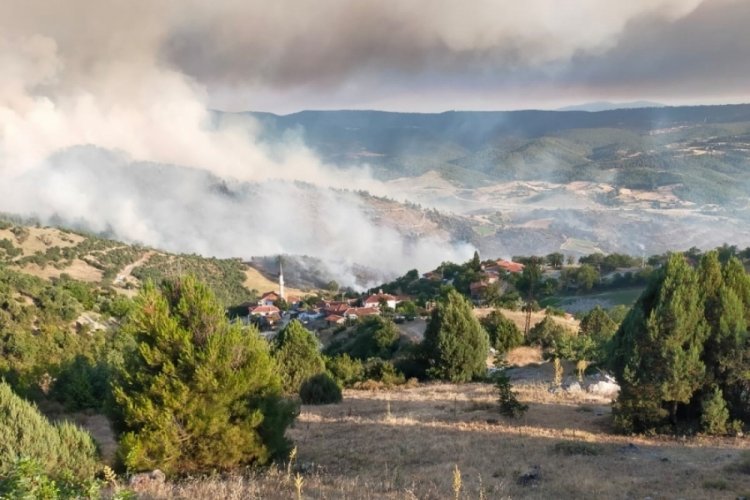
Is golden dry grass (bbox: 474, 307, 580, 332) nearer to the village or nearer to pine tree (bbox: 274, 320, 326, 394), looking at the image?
the village

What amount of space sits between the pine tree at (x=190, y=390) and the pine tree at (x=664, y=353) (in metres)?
9.89

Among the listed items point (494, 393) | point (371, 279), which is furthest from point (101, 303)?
point (371, 279)

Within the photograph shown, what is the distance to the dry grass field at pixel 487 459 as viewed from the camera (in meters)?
10.1

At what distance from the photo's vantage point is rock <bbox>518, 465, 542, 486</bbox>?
11045 mm

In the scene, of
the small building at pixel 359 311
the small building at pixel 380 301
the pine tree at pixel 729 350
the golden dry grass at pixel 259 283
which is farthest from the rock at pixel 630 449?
the golden dry grass at pixel 259 283

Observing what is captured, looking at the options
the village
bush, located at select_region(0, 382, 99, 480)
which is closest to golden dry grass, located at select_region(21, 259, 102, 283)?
the village

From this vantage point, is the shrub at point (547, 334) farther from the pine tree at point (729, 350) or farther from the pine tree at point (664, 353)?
the pine tree at point (664, 353)

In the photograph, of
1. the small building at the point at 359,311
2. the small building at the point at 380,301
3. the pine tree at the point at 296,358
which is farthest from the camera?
the small building at the point at 380,301

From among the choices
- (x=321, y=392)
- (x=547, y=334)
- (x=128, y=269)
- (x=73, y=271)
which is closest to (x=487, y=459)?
(x=321, y=392)

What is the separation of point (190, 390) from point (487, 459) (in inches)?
271

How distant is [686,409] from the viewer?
1611 centimetres

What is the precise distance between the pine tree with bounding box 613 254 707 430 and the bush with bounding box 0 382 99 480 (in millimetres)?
13498

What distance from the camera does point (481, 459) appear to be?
13031mm

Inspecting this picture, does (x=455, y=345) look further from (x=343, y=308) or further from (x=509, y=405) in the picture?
(x=343, y=308)
